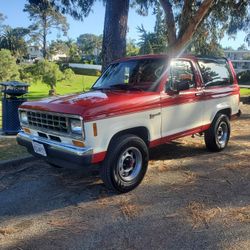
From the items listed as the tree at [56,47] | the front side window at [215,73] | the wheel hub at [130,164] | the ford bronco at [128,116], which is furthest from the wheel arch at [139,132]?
the tree at [56,47]

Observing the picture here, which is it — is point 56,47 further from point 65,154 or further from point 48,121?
point 65,154

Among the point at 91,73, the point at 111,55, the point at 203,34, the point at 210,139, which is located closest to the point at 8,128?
the point at 111,55

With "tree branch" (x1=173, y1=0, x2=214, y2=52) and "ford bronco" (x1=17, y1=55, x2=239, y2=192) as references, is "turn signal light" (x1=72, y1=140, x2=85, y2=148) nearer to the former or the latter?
"ford bronco" (x1=17, y1=55, x2=239, y2=192)

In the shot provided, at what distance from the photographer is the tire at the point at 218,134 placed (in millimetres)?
7033

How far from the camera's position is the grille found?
15.8 feet

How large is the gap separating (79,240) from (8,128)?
5033 mm

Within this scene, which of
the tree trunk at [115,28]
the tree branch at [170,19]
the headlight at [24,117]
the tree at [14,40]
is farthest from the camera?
the tree at [14,40]

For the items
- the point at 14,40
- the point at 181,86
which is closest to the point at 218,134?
the point at 181,86

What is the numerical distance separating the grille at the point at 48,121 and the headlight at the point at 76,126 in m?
0.10

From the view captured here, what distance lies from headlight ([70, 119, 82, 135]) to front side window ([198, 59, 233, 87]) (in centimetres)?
305

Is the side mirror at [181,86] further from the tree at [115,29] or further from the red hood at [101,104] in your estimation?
the tree at [115,29]

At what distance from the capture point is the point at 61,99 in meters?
5.25

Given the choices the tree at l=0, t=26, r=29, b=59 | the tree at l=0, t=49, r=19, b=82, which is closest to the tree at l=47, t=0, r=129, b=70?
the tree at l=0, t=49, r=19, b=82

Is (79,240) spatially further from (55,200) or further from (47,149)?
(47,149)
